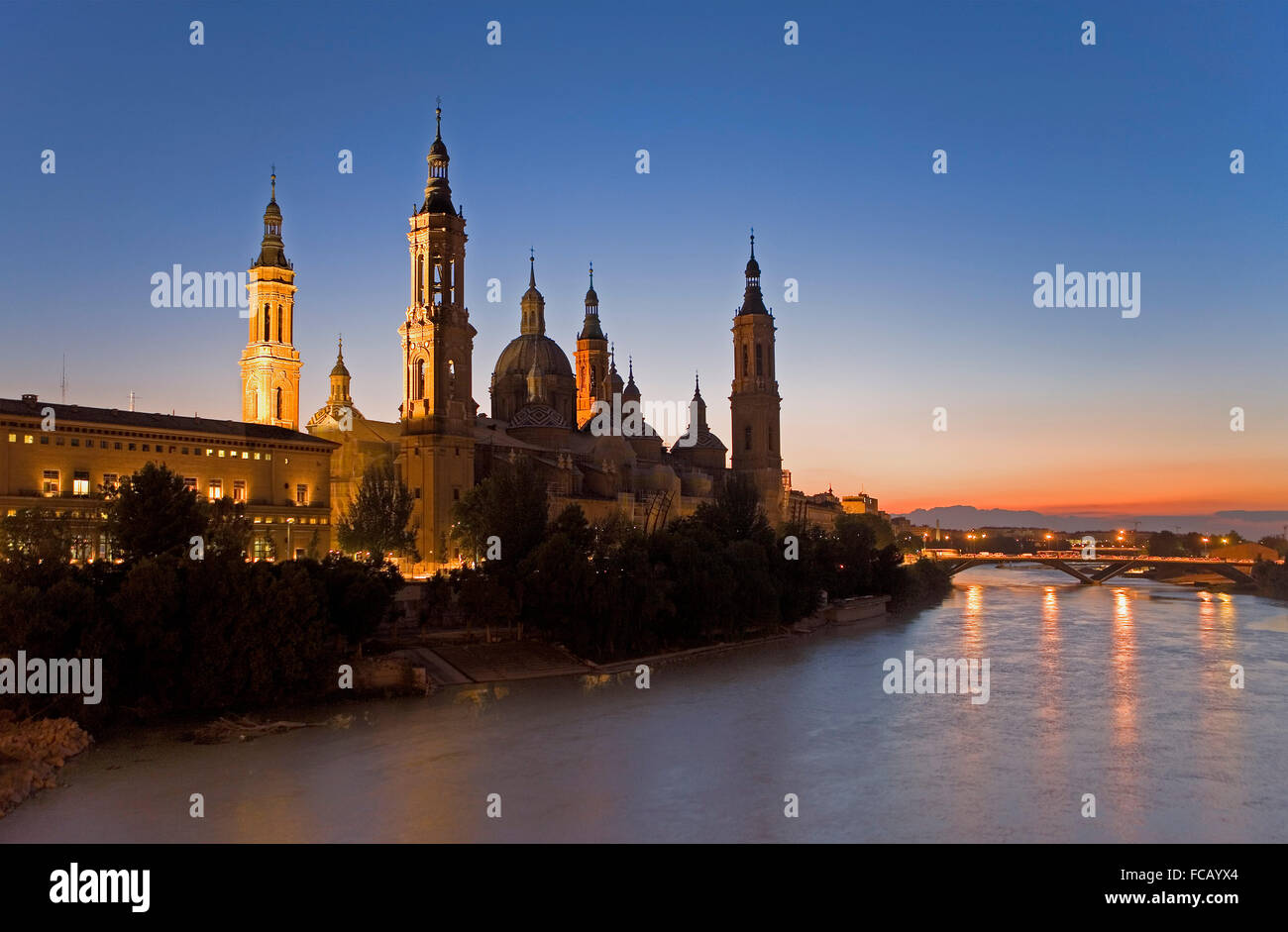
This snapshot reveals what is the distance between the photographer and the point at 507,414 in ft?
257

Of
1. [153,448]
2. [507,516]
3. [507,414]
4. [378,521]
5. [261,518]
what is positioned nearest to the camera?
[507,516]

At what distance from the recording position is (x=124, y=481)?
34781 millimetres

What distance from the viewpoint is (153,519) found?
32719 mm

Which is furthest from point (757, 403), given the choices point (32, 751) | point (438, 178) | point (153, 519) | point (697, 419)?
point (32, 751)

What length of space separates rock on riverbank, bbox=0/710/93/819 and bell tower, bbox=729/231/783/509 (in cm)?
6340

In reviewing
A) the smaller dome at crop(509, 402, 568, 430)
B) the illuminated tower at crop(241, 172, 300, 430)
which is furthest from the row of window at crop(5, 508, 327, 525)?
the smaller dome at crop(509, 402, 568, 430)

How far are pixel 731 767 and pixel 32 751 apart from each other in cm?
1673

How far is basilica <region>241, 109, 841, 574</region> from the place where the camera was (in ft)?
168

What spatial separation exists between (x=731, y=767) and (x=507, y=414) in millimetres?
57112

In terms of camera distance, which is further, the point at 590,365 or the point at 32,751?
the point at 590,365

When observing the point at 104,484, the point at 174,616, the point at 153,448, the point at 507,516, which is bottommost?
the point at 174,616

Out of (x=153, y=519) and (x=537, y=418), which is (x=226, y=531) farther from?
(x=537, y=418)

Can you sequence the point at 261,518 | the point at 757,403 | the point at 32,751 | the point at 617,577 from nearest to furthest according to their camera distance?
the point at 32,751
the point at 617,577
the point at 261,518
the point at 757,403

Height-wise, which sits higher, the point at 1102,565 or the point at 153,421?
the point at 153,421
